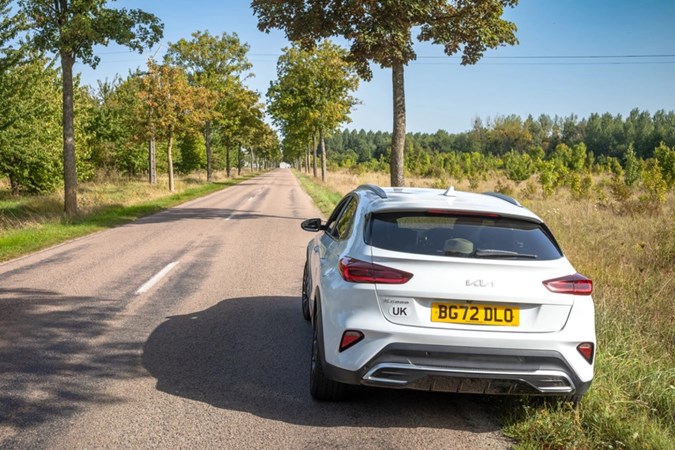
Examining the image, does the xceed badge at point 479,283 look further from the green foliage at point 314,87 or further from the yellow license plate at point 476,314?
the green foliage at point 314,87

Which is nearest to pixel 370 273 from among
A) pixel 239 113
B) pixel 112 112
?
pixel 112 112

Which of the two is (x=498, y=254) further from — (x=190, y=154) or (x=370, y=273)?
(x=190, y=154)

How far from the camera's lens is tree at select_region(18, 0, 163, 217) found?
1581 cm

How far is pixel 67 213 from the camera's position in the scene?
17750 millimetres

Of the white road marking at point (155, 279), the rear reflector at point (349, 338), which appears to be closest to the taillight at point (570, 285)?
the rear reflector at point (349, 338)

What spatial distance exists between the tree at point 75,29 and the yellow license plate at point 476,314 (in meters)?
15.7

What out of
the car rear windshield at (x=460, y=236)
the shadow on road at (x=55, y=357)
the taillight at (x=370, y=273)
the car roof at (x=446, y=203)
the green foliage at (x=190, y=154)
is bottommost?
the shadow on road at (x=55, y=357)

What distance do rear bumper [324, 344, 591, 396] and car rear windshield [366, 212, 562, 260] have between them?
0.61 metres

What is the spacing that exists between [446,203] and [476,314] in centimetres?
94

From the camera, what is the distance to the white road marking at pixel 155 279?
304 inches

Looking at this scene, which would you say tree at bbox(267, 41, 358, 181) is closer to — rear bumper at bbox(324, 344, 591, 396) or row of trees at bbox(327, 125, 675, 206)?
row of trees at bbox(327, 125, 675, 206)

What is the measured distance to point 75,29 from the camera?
15.8 metres

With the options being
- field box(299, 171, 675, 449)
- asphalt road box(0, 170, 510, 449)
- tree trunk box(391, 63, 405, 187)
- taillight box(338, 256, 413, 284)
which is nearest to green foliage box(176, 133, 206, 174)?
tree trunk box(391, 63, 405, 187)

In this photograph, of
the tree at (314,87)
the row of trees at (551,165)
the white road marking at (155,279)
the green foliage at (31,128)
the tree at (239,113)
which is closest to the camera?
the white road marking at (155,279)
